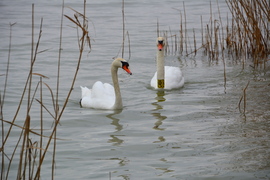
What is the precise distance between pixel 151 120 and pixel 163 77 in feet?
7.62

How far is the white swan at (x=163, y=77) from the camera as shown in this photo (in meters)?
9.86

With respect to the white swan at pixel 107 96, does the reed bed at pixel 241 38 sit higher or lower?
higher

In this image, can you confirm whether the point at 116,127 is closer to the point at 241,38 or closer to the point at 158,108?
the point at 158,108

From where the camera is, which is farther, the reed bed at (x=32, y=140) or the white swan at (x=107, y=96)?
the white swan at (x=107, y=96)

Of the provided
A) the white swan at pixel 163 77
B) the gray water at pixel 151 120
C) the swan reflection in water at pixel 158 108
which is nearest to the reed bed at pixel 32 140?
the gray water at pixel 151 120

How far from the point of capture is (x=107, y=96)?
29.0 ft

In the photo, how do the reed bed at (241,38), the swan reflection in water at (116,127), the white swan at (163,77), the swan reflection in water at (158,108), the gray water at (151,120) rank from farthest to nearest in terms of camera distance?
the white swan at (163,77) < the reed bed at (241,38) < the swan reflection in water at (158,108) < the swan reflection in water at (116,127) < the gray water at (151,120)

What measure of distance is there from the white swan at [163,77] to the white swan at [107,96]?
108cm

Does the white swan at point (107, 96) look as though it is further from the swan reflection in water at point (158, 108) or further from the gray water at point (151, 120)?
the swan reflection in water at point (158, 108)

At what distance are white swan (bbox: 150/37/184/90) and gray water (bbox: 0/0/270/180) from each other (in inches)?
6.0

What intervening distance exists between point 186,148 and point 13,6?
15.6 metres

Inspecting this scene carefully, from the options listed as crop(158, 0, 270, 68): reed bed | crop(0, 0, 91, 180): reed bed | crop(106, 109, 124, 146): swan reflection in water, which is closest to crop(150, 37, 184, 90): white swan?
crop(158, 0, 270, 68): reed bed

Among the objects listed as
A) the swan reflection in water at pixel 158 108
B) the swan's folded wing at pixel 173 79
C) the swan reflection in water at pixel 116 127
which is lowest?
the swan reflection in water at pixel 116 127

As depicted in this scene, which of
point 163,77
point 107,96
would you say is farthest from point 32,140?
point 163,77
